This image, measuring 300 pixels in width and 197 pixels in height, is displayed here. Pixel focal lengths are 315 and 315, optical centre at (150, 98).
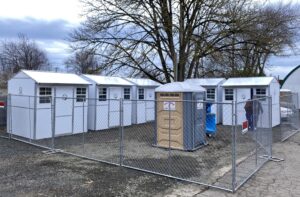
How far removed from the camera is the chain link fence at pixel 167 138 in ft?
26.2

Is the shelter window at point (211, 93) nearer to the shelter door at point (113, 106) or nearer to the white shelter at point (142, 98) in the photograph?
the white shelter at point (142, 98)

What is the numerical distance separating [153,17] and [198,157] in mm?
11124

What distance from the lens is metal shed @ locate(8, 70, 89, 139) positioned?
12297 mm

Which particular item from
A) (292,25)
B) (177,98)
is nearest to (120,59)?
(177,98)

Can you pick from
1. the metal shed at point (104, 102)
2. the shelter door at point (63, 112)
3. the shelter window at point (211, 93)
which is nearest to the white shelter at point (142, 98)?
the metal shed at point (104, 102)

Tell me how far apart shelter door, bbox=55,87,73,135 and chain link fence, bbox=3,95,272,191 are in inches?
1.6

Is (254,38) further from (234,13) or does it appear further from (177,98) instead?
(177,98)

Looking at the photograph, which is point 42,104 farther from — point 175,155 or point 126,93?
point 126,93

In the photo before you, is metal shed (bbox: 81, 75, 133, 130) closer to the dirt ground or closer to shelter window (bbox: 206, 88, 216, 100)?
shelter window (bbox: 206, 88, 216, 100)

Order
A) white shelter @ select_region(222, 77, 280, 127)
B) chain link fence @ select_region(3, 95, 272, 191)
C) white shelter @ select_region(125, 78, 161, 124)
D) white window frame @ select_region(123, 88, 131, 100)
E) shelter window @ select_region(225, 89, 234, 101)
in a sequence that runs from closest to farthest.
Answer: chain link fence @ select_region(3, 95, 272, 191) < white shelter @ select_region(222, 77, 280, 127) < white window frame @ select_region(123, 88, 131, 100) < shelter window @ select_region(225, 89, 234, 101) < white shelter @ select_region(125, 78, 161, 124)

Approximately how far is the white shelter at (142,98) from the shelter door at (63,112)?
206 inches

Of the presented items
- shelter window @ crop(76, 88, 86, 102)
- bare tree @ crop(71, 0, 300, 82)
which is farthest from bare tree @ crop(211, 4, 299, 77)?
shelter window @ crop(76, 88, 86, 102)

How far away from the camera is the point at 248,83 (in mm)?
17266

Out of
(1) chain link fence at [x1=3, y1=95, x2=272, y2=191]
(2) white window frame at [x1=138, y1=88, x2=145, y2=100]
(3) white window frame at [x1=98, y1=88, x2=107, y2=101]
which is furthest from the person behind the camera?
(2) white window frame at [x1=138, y1=88, x2=145, y2=100]
